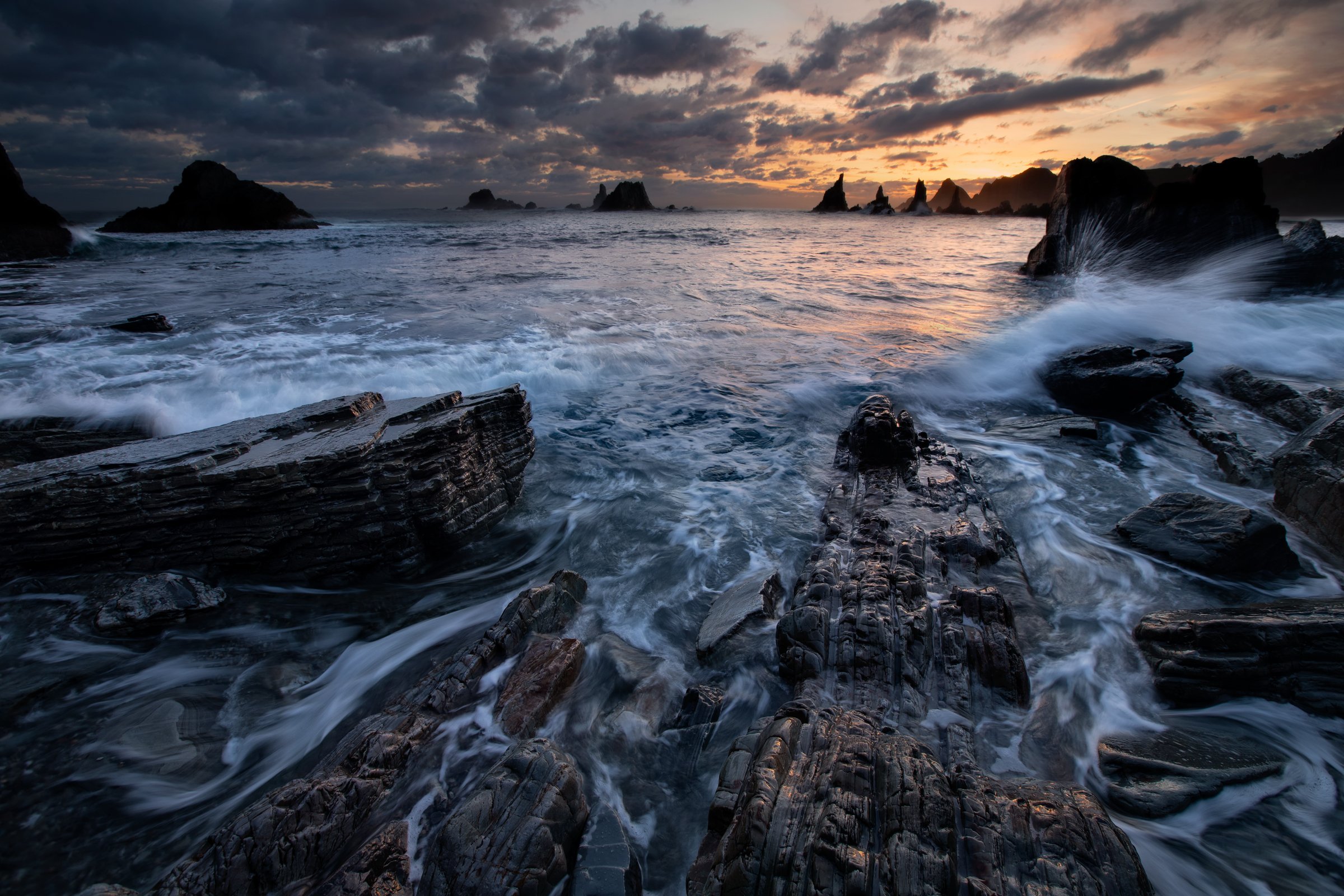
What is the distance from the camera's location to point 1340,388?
25.2ft

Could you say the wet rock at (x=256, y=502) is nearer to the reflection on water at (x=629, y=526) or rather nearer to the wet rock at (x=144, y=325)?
the reflection on water at (x=629, y=526)

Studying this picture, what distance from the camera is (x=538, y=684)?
3.45m

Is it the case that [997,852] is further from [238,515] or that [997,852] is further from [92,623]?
[92,623]

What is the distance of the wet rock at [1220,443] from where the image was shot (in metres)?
5.88

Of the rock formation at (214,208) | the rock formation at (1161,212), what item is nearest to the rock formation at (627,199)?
the rock formation at (214,208)

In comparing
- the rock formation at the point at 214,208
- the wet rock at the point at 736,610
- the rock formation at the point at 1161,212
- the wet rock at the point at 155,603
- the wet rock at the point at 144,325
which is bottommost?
the wet rock at the point at 736,610

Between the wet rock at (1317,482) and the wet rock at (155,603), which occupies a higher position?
the wet rock at (1317,482)

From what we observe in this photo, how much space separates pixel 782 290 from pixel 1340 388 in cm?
1402

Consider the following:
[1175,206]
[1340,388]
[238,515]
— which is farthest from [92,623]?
[1175,206]

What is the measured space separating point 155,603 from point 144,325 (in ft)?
37.9

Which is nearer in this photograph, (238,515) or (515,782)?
(515,782)

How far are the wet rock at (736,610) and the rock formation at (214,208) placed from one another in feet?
234

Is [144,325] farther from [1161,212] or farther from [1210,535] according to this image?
[1161,212]

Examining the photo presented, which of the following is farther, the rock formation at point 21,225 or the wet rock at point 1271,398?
the rock formation at point 21,225
